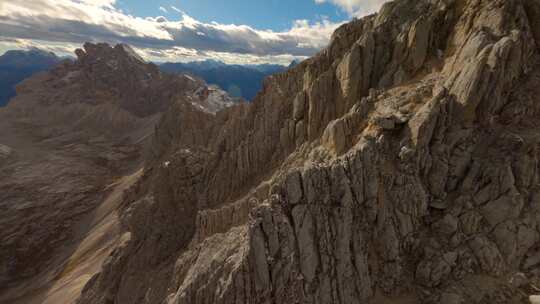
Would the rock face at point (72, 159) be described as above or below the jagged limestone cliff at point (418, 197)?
below

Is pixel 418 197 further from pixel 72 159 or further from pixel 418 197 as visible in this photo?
pixel 72 159

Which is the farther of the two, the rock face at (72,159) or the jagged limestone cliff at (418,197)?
the rock face at (72,159)

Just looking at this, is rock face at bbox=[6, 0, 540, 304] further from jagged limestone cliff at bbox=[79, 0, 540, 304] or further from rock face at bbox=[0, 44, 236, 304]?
rock face at bbox=[0, 44, 236, 304]

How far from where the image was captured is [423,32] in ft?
81.2

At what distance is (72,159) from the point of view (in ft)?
415

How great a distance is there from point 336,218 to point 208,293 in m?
9.49

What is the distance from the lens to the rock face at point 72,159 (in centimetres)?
7131

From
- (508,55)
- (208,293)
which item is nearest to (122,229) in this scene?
(208,293)

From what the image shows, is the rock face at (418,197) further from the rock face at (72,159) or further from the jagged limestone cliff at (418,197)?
the rock face at (72,159)

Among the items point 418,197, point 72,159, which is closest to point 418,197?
point 418,197

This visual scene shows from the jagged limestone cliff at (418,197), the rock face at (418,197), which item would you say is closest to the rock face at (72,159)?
the rock face at (418,197)

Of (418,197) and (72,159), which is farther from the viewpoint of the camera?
(72,159)

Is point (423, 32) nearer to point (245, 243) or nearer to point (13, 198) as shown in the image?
point (245, 243)

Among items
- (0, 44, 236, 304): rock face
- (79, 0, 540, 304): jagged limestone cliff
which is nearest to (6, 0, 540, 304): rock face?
(79, 0, 540, 304): jagged limestone cliff
